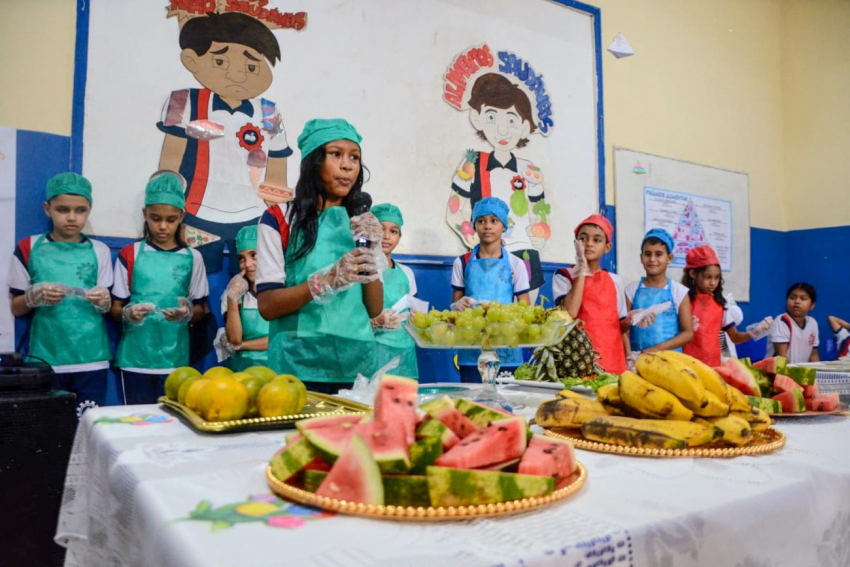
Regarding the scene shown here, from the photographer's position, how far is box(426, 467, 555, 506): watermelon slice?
65 cm

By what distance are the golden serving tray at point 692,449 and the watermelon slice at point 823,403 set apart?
0.41 metres

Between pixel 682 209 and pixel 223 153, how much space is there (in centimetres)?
457

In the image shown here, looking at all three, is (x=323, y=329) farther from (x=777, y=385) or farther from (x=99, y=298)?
(x=99, y=298)

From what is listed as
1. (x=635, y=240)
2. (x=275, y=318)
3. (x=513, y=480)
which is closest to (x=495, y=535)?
(x=513, y=480)

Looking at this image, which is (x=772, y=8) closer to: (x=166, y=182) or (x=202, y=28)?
(x=202, y=28)

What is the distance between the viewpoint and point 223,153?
3.52 meters

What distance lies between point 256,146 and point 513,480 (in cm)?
335

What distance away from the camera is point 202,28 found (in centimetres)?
349

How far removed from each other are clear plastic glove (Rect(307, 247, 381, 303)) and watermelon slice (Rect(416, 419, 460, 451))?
104 cm

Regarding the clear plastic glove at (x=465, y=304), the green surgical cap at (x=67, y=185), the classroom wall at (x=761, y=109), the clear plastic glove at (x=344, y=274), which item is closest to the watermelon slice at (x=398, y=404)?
the clear plastic glove at (x=344, y=274)

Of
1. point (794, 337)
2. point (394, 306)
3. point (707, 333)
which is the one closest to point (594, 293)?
point (707, 333)

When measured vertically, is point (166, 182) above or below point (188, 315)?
above

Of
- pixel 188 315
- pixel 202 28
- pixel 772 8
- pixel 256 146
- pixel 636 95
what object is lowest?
pixel 188 315

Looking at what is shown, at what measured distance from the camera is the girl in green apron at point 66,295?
9.51 ft
